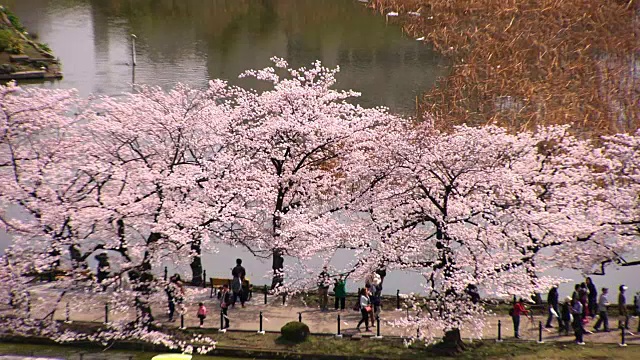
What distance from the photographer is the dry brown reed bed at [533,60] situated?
29.2 metres

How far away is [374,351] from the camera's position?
14.4 meters

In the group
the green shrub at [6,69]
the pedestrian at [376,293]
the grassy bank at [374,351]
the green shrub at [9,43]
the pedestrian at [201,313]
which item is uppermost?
the green shrub at [9,43]

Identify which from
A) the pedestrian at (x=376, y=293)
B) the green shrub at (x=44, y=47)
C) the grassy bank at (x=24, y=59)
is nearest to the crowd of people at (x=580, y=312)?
the pedestrian at (x=376, y=293)

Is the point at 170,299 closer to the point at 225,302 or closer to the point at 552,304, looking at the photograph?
the point at 225,302

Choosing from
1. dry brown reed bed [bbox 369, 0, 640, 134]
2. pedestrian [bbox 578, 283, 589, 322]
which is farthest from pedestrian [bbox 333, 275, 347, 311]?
Answer: dry brown reed bed [bbox 369, 0, 640, 134]

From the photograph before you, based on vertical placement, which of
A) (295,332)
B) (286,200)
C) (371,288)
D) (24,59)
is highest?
(24,59)

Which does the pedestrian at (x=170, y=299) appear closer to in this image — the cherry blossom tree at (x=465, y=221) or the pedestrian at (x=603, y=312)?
the cherry blossom tree at (x=465, y=221)

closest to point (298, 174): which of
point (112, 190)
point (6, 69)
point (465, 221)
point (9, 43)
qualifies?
point (112, 190)

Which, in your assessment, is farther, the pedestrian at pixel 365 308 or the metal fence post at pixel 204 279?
the metal fence post at pixel 204 279

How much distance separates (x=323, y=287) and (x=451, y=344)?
2.90 m

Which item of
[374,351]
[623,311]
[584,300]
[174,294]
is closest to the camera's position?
[374,351]

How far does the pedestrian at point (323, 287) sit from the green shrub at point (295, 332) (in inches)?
55.1

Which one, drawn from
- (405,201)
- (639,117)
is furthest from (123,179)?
(639,117)

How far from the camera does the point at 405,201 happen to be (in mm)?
16266
